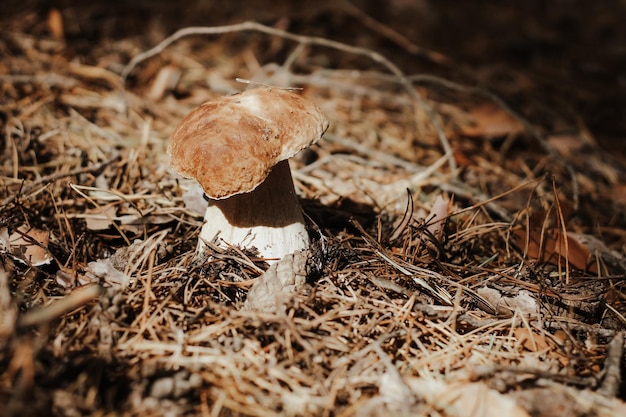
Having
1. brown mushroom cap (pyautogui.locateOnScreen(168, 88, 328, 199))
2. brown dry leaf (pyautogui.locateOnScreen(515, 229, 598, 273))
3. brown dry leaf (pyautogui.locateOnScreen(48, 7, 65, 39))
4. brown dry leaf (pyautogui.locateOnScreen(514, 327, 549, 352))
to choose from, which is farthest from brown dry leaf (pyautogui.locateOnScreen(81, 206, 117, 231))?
brown dry leaf (pyautogui.locateOnScreen(48, 7, 65, 39))

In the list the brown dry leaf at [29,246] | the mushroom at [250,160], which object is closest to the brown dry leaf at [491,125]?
the mushroom at [250,160]

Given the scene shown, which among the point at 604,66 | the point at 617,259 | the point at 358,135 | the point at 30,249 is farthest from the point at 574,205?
the point at 604,66

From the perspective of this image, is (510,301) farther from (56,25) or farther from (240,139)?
(56,25)

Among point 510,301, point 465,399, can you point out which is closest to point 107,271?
point 465,399

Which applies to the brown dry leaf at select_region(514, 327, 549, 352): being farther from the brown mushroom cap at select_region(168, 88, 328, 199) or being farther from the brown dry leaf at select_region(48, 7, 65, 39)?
the brown dry leaf at select_region(48, 7, 65, 39)

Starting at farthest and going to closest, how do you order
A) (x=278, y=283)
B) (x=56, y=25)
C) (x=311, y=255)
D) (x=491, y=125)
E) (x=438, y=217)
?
(x=56, y=25)
(x=491, y=125)
(x=438, y=217)
(x=311, y=255)
(x=278, y=283)

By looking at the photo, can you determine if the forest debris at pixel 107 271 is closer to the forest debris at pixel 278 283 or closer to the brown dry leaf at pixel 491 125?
the forest debris at pixel 278 283

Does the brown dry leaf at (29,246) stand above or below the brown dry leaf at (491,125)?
below
